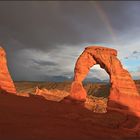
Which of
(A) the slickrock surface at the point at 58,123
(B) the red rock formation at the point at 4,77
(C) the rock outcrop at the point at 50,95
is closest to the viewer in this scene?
(A) the slickrock surface at the point at 58,123

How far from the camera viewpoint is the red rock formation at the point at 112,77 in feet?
126

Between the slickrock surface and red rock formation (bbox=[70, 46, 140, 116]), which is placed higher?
red rock formation (bbox=[70, 46, 140, 116])

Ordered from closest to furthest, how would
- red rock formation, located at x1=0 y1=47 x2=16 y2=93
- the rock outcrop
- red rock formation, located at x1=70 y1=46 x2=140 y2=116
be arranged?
1. red rock formation, located at x1=70 y1=46 x2=140 y2=116
2. red rock formation, located at x1=0 y1=47 x2=16 y2=93
3. the rock outcrop

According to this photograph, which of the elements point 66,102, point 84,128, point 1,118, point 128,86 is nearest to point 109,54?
point 128,86

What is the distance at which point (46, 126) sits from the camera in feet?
89.4

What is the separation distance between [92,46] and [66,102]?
27.3 feet

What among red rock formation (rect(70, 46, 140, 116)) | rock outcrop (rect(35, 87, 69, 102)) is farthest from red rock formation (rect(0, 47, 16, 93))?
rock outcrop (rect(35, 87, 69, 102))

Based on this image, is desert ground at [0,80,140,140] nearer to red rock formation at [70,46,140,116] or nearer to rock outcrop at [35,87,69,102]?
red rock formation at [70,46,140,116]

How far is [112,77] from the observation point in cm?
3934

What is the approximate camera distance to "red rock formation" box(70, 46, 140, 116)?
126 feet

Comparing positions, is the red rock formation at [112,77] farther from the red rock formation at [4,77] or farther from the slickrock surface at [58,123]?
the red rock formation at [4,77]

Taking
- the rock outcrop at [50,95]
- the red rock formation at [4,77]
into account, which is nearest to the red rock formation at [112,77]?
the red rock formation at [4,77]

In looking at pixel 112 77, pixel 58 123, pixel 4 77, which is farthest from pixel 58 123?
pixel 4 77

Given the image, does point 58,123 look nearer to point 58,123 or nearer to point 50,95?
point 58,123
